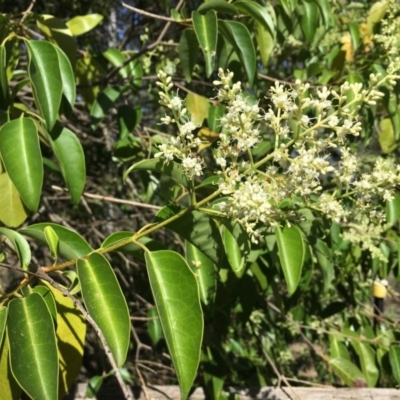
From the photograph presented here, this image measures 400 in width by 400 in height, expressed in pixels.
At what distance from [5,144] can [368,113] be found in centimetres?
105

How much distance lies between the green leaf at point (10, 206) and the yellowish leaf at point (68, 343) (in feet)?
0.77

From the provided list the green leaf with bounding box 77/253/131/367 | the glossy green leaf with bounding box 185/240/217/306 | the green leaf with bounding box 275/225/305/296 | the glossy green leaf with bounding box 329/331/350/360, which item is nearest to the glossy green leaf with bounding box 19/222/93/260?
the green leaf with bounding box 77/253/131/367

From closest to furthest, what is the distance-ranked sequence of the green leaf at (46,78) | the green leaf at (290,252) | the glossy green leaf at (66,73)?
the green leaf at (290,252), the green leaf at (46,78), the glossy green leaf at (66,73)

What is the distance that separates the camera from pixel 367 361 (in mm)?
1646

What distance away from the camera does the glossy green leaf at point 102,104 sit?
1639 millimetres

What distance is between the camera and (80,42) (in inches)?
105

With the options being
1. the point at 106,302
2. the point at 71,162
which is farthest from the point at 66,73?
the point at 106,302

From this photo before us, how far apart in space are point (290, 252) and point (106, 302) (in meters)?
0.37

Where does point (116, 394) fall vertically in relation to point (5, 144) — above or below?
below

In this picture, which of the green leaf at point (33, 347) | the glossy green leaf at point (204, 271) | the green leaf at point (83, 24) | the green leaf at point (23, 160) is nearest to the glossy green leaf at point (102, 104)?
the green leaf at point (83, 24)

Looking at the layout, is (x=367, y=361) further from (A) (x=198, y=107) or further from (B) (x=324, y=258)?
(A) (x=198, y=107)

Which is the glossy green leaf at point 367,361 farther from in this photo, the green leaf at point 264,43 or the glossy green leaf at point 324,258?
the green leaf at point 264,43

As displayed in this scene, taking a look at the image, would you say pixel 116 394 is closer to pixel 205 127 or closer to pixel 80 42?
pixel 205 127

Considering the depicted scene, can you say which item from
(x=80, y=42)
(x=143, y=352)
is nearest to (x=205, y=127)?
(x=80, y=42)
